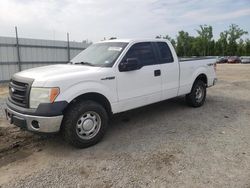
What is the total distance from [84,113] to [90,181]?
1242mm

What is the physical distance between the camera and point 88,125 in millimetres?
4199

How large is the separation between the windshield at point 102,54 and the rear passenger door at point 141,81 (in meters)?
0.21

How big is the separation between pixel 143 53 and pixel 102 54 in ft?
2.94

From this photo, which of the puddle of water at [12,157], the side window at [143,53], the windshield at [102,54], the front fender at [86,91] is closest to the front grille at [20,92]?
the front fender at [86,91]

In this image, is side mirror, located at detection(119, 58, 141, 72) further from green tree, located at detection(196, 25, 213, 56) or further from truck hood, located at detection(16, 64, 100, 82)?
green tree, located at detection(196, 25, 213, 56)

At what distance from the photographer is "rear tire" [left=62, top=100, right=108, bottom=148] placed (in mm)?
3943

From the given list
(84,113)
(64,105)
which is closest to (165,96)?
(84,113)

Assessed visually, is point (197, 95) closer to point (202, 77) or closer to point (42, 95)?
point (202, 77)

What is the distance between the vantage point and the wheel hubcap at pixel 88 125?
4109mm

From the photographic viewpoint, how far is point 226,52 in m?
64.2

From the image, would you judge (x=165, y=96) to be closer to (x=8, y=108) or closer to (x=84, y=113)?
(x=84, y=113)

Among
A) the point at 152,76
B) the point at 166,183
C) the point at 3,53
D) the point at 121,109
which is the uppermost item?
the point at 3,53

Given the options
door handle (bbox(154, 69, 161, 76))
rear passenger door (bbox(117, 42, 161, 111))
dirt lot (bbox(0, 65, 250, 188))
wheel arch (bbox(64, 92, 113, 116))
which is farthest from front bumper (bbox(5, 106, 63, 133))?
door handle (bbox(154, 69, 161, 76))

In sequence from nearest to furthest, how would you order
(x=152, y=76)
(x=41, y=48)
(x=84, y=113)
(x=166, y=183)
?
(x=166, y=183) → (x=84, y=113) → (x=152, y=76) → (x=41, y=48)
